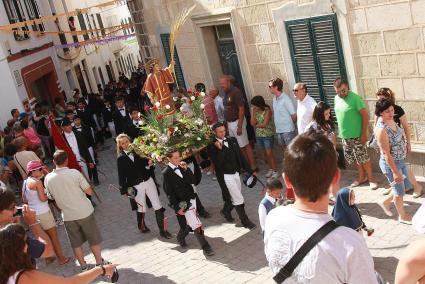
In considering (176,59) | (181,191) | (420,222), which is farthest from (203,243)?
(176,59)

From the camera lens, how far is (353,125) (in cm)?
834

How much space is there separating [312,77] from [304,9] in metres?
1.15

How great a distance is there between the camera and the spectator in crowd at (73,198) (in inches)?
295

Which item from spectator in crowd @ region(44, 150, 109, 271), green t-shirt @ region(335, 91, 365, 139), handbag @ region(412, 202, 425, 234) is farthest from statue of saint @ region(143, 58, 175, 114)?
handbag @ region(412, 202, 425, 234)

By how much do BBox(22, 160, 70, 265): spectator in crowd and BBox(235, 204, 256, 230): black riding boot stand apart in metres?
2.74

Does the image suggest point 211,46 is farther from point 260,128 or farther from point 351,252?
point 351,252

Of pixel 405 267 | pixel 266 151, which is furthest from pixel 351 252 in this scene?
pixel 266 151

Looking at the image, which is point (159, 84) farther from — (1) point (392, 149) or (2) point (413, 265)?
(2) point (413, 265)

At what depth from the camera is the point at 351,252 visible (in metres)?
2.73

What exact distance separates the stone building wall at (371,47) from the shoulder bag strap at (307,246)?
5.36 meters

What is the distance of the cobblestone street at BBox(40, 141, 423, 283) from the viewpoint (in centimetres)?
688

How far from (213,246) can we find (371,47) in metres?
3.67

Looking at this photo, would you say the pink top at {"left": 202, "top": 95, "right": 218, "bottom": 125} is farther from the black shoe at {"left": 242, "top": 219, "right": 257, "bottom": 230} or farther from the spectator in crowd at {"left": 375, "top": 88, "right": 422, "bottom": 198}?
the spectator in crowd at {"left": 375, "top": 88, "right": 422, "bottom": 198}

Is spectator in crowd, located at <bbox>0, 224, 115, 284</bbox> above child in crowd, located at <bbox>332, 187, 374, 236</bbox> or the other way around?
above
